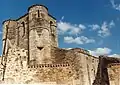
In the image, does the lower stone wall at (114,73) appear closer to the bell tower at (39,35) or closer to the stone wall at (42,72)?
the stone wall at (42,72)

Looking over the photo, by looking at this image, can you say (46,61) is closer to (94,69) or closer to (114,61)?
(94,69)

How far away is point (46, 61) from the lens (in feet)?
87.9

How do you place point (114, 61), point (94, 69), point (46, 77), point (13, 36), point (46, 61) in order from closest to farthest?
point (114, 61), point (46, 77), point (46, 61), point (94, 69), point (13, 36)

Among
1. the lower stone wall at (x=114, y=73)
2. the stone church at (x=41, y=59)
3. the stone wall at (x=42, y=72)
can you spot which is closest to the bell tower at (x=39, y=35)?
the stone church at (x=41, y=59)

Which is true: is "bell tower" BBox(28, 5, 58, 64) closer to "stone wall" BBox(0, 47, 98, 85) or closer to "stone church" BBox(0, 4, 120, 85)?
"stone church" BBox(0, 4, 120, 85)

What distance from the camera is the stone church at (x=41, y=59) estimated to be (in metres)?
24.8

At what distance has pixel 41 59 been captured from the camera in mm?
26516

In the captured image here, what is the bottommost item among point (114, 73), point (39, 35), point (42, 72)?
point (114, 73)

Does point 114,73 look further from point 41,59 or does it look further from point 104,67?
point 41,59

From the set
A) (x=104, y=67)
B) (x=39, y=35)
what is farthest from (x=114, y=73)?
(x=39, y=35)

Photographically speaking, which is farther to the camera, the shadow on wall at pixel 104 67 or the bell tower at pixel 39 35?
the bell tower at pixel 39 35

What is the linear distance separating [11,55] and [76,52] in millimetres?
6582

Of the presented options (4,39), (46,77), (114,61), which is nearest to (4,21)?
(4,39)

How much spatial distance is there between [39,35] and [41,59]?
2.65m
